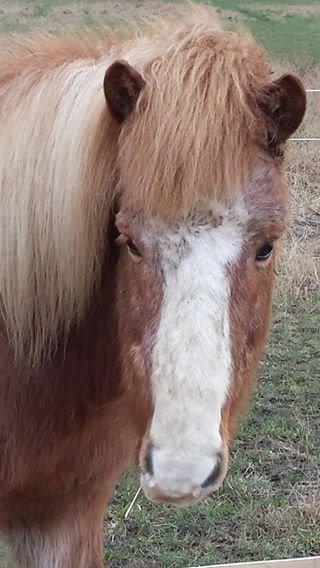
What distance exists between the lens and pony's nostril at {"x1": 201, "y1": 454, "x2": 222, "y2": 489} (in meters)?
1.56

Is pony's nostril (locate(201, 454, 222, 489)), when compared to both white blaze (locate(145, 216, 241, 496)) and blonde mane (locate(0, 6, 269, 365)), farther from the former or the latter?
blonde mane (locate(0, 6, 269, 365))

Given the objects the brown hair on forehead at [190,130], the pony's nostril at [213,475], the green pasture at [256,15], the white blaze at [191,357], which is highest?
the brown hair on forehead at [190,130]

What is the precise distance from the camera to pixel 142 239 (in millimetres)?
1660

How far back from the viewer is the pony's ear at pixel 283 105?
5.68 feet

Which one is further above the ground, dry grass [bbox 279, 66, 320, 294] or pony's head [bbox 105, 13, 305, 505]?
pony's head [bbox 105, 13, 305, 505]

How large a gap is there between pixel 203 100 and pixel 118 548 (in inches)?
80.6

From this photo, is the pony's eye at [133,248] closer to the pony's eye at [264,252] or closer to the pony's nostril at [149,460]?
the pony's eye at [264,252]

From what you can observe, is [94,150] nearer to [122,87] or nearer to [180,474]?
[122,87]

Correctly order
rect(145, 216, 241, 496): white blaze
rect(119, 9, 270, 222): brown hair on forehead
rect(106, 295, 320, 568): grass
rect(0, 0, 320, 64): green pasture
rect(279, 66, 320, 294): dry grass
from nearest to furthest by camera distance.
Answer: rect(145, 216, 241, 496): white blaze, rect(119, 9, 270, 222): brown hair on forehead, rect(106, 295, 320, 568): grass, rect(279, 66, 320, 294): dry grass, rect(0, 0, 320, 64): green pasture

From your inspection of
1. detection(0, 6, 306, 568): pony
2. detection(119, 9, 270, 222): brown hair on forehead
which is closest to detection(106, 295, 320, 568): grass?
detection(0, 6, 306, 568): pony

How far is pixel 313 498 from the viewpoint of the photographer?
11.3 ft

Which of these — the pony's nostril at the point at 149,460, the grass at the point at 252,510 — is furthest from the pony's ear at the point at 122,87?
the grass at the point at 252,510

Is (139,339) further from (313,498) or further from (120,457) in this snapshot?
(313,498)

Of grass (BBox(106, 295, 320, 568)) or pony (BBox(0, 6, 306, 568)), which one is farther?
grass (BBox(106, 295, 320, 568))
